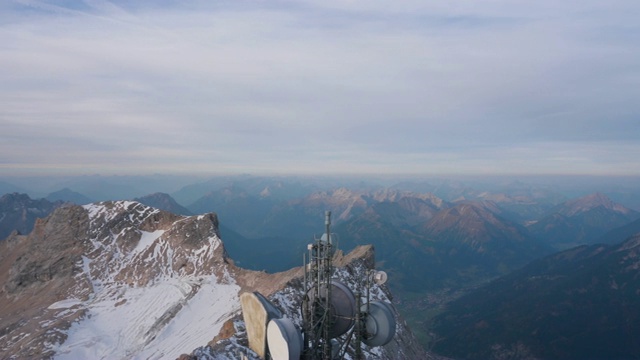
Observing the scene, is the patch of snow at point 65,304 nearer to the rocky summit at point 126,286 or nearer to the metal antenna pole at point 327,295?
the rocky summit at point 126,286

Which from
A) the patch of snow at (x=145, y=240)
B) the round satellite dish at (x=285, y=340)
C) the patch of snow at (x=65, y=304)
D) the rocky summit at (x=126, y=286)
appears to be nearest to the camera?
the round satellite dish at (x=285, y=340)

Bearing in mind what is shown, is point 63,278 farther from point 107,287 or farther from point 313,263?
point 313,263

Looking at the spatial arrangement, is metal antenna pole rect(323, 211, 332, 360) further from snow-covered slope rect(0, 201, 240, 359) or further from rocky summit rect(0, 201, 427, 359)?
snow-covered slope rect(0, 201, 240, 359)

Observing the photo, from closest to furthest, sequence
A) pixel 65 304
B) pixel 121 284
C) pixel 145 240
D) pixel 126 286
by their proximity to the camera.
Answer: pixel 65 304, pixel 126 286, pixel 121 284, pixel 145 240

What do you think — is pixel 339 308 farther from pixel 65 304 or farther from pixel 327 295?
pixel 65 304

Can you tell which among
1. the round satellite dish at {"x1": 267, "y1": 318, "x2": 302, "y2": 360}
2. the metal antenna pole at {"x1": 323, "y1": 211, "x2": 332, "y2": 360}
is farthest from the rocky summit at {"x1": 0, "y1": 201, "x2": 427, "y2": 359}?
the round satellite dish at {"x1": 267, "y1": 318, "x2": 302, "y2": 360}

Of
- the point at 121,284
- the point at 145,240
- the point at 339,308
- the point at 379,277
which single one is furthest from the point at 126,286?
the point at 379,277

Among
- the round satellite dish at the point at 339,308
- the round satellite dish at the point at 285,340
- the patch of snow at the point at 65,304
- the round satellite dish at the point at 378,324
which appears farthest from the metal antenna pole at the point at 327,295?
the patch of snow at the point at 65,304

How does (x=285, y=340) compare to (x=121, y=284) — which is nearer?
(x=285, y=340)
